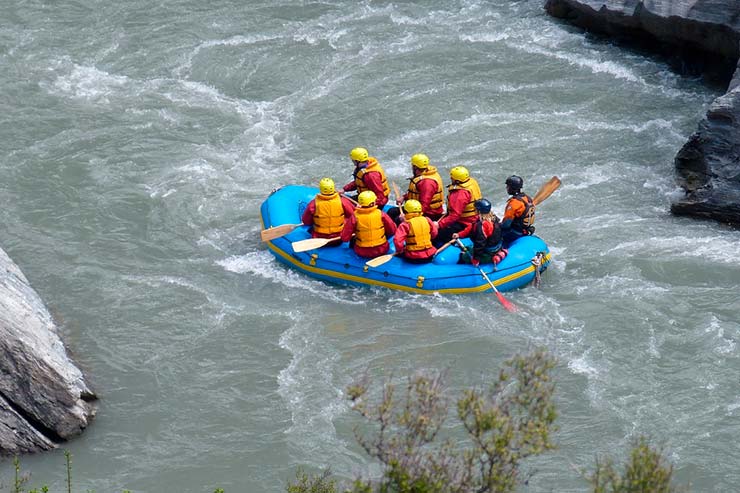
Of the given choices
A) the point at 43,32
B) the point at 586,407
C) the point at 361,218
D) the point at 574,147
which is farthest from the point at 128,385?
the point at 43,32

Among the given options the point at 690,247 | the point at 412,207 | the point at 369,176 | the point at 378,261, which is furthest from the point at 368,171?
the point at 690,247

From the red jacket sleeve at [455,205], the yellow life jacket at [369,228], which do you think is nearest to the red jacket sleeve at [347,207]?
the yellow life jacket at [369,228]

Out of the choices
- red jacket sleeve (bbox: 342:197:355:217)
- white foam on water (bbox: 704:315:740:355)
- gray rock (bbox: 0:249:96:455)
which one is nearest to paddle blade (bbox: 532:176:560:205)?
red jacket sleeve (bbox: 342:197:355:217)

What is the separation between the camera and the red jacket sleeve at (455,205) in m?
13.3

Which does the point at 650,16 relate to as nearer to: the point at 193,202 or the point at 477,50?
the point at 477,50

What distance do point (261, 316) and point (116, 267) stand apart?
222cm

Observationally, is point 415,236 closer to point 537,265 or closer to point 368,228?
point 368,228

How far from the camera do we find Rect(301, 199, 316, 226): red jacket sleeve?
44.3 ft

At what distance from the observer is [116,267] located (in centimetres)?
1406

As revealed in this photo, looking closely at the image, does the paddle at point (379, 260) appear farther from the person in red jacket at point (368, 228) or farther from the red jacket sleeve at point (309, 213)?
the red jacket sleeve at point (309, 213)

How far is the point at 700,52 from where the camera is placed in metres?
18.2

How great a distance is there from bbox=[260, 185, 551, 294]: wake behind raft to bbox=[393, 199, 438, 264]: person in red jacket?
0.31ft

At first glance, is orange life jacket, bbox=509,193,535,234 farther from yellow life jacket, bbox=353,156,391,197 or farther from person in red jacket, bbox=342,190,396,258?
yellow life jacket, bbox=353,156,391,197

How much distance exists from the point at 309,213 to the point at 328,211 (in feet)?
0.99
